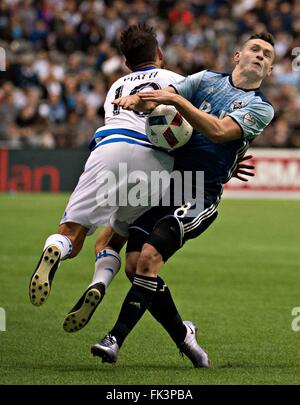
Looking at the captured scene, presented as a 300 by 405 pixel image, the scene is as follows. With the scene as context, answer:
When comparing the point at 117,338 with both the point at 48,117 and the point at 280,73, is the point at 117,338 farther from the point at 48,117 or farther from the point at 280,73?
the point at 280,73

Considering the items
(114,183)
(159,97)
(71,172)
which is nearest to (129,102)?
(159,97)

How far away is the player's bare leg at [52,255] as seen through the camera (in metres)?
6.63

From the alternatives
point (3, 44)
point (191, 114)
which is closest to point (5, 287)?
point (191, 114)

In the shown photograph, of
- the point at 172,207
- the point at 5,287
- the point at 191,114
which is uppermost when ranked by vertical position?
the point at 191,114

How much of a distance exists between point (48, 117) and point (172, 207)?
1719cm

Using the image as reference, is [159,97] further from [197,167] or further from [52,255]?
[52,255]

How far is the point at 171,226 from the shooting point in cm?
692

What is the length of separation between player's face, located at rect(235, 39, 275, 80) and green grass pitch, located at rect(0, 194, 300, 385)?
2.04 meters

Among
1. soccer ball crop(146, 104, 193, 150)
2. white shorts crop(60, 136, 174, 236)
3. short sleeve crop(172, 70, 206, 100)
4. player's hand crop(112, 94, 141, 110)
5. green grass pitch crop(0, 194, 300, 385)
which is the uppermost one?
short sleeve crop(172, 70, 206, 100)

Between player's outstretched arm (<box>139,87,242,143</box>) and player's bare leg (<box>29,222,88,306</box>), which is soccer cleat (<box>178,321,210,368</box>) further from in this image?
player's outstretched arm (<box>139,87,242,143</box>)

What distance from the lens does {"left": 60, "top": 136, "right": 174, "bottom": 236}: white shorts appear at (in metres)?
7.08

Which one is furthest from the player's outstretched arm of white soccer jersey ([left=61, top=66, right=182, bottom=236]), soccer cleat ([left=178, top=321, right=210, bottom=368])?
soccer cleat ([left=178, top=321, right=210, bottom=368])

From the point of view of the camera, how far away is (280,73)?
25.5 m

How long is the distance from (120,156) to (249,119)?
92 cm
